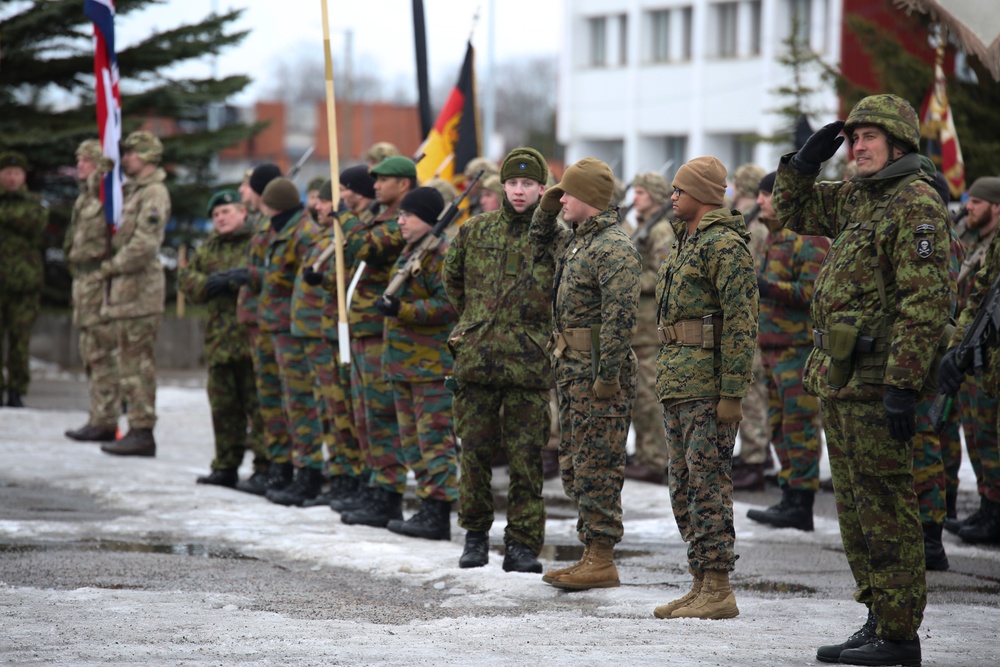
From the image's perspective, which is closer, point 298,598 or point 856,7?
point 298,598

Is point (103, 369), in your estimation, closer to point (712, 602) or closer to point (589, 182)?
point (589, 182)

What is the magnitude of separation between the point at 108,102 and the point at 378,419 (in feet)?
16.0

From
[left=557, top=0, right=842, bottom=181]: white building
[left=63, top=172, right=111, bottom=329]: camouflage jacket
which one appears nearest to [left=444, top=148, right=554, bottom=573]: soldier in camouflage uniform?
[left=63, top=172, right=111, bottom=329]: camouflage jacket

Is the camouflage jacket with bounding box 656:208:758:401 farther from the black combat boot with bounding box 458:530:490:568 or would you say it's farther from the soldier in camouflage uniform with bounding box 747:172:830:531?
the soldier in camouflage uniform with bounding box 747:172:830:531

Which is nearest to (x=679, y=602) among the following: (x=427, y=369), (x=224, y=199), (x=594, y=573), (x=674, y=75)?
(x=594, y=573)

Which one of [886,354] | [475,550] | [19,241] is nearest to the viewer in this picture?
[886,354]

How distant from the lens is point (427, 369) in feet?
27.0

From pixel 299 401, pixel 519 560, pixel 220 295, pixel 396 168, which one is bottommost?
pixel 519 560

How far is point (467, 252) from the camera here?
7.45 m

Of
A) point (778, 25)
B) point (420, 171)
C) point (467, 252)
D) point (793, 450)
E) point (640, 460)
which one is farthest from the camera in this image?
point (778, 25)

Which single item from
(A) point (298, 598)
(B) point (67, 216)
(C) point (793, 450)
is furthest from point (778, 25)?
(A) point (298, 598)

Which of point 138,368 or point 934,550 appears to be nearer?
point 934,550

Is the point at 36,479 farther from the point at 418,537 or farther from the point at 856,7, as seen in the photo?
the point at 856,7

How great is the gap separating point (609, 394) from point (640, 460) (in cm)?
451
